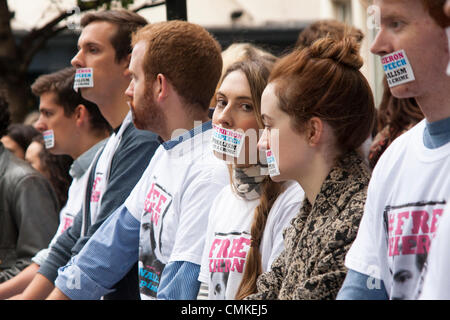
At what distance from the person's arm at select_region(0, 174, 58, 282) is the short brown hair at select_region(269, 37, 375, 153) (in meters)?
2.86

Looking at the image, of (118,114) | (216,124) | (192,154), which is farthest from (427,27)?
(118,114)

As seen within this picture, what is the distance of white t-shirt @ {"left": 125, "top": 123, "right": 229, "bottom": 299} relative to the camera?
3553 millimetres

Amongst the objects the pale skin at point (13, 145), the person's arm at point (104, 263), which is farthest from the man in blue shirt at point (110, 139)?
the pale skin at point (13, 145)

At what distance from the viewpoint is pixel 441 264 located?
190 cm

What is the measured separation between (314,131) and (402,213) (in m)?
0.72

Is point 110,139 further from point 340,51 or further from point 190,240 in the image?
point 340,51

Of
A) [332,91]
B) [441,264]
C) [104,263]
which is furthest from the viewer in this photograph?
[104,263]

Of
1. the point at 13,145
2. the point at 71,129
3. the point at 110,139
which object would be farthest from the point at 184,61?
the point at 13,145

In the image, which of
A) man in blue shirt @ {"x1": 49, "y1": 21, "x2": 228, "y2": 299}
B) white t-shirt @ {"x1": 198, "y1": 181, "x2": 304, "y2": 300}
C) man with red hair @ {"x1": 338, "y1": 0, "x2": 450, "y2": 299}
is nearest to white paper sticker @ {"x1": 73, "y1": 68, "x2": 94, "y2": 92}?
man in blue shirt @ {"x1": 49, "y1": 21, "x2": 228, "y2": 299}

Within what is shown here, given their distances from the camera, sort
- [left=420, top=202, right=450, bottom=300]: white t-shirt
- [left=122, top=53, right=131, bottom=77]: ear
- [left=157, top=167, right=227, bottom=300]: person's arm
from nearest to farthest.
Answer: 1. [left=420, top=202, right=450, bottom=300]: white t-shirt
2. [left=157, top=167, right=227, bottom=300]: person's arm
3. [left=122, top=53, right=131, bottom=77]: ear

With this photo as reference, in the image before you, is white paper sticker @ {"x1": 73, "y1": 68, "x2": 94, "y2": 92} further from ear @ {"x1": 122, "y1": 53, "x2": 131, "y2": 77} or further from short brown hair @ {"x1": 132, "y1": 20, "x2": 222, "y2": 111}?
short brown hair @ {"x1": 132, "y1": 20, "x2": 222, "y2": 111}

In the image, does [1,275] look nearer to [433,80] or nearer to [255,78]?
[255,78]

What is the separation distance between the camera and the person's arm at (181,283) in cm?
342

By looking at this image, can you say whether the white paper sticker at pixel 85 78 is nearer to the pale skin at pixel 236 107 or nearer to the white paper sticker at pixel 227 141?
the pale skin at pixel 236 107
